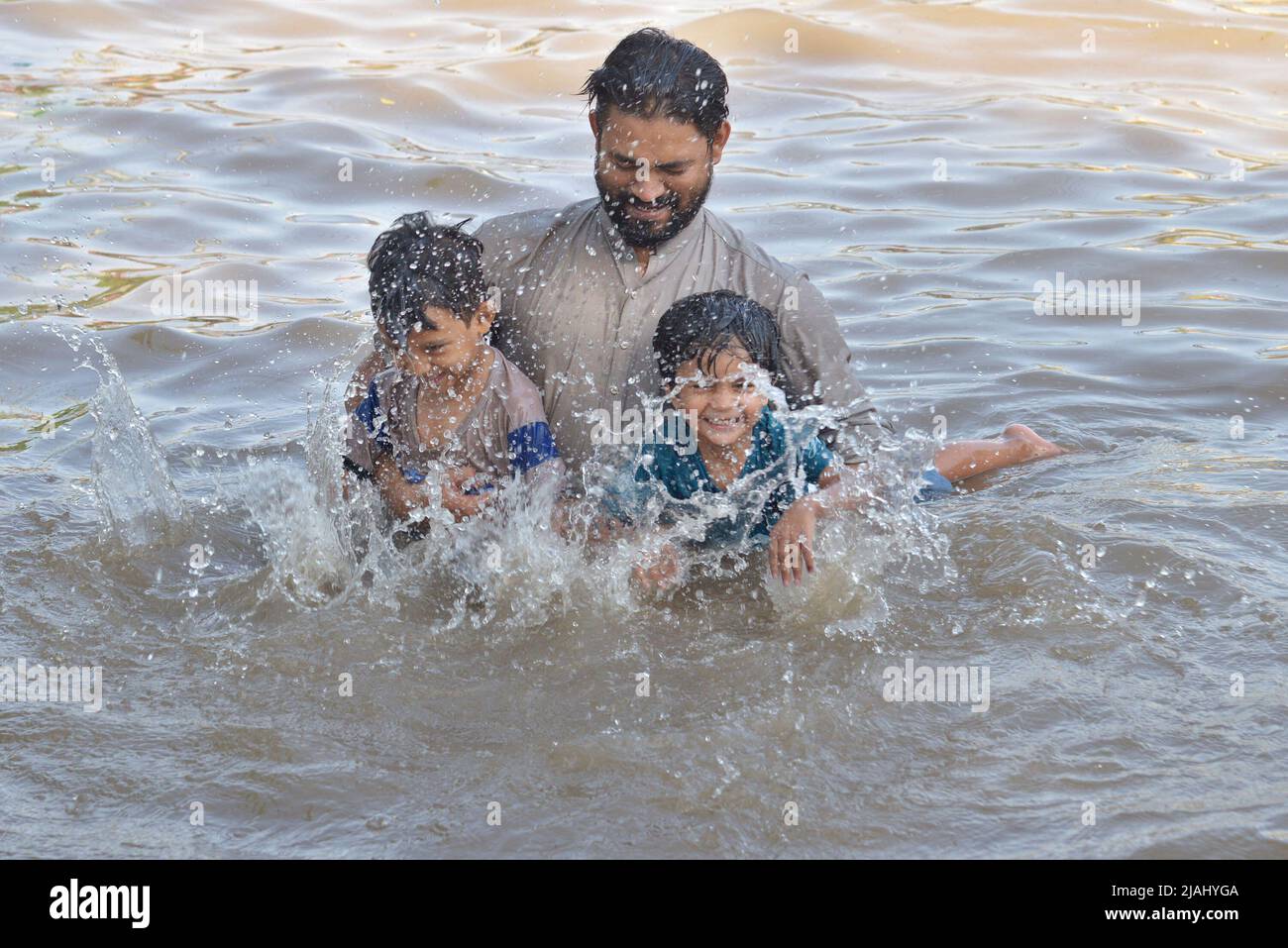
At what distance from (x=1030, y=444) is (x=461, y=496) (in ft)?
7.72

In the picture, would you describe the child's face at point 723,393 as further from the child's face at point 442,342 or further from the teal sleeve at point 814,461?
the child's face at point 442,342

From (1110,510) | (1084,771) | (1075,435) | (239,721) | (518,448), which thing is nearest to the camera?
(1084,771)

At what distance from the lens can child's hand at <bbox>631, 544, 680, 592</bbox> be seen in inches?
174

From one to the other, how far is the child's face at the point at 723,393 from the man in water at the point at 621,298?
0.30 meters

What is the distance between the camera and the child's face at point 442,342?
437 cm

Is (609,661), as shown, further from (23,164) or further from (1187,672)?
(23,164)

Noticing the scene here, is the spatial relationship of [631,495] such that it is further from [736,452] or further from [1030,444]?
[1030,444]

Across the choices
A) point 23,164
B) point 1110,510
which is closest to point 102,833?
point 1110,510

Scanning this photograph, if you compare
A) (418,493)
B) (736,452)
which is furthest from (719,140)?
(418,493)

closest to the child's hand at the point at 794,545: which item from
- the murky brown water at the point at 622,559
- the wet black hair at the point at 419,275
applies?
the murky brown water at the point at 622,559

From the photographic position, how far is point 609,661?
4078mm

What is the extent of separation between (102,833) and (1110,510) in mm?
3347

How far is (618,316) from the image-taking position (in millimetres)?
4758

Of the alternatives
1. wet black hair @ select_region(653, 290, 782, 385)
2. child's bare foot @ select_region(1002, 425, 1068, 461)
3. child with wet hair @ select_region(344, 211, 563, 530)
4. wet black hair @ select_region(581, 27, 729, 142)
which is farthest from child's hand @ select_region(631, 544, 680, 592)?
child's bare foot @ select_region(1002, 425, 1068, 461)
